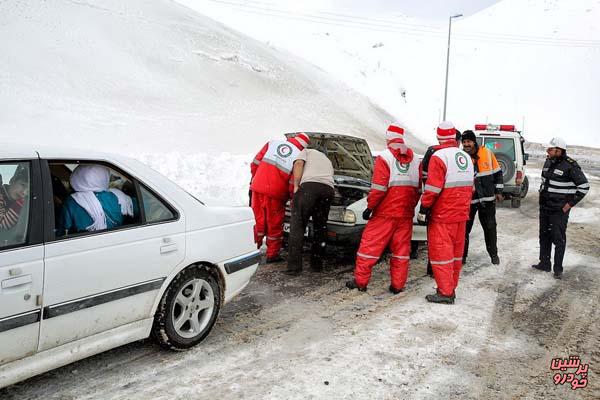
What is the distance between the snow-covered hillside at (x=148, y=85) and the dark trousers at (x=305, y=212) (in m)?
9.91

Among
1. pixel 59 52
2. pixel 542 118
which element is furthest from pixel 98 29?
pixel 542 118

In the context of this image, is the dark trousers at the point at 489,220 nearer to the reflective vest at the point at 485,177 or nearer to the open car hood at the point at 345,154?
the reflective vest at the point at 485,177

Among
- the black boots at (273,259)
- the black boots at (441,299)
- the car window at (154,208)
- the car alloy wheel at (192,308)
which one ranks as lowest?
the black boots at (441,299)

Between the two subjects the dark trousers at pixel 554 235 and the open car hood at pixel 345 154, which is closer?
the dark trousers at pixel 554 235

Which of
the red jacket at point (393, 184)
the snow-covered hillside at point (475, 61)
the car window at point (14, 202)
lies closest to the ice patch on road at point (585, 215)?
the red jacket at point (393, 184)

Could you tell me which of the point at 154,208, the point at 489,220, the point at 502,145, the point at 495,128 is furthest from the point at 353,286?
the point at 495,128

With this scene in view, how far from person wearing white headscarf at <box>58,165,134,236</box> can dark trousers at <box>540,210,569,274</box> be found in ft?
17.5

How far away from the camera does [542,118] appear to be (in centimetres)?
5266

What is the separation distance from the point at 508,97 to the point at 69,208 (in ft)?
199

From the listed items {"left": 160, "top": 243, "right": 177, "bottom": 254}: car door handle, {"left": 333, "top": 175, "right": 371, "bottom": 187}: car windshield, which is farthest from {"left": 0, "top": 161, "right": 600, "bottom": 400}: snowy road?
{"left": 333, "top": 175, "right": 371, "bottom": 187}: car windshield

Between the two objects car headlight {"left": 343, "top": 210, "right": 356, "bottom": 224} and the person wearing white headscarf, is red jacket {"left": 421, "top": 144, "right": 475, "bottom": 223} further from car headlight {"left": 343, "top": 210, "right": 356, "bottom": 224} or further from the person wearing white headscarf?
the person wearing white headscarf

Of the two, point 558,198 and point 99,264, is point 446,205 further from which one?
point 99,264

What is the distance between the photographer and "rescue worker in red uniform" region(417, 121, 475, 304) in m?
4.93

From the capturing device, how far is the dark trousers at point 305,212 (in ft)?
18.2
